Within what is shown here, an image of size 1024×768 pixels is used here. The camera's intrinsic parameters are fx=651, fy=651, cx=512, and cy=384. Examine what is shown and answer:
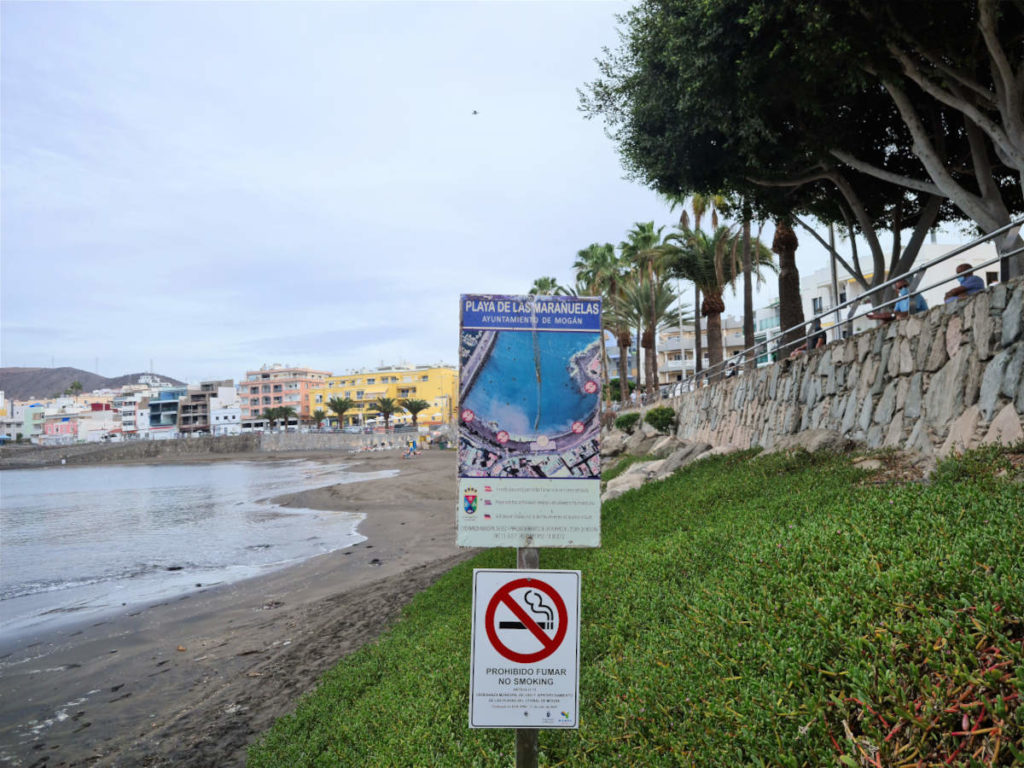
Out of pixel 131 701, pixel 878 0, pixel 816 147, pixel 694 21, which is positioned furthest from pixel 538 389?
pixel 816 147

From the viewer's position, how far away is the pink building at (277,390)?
14662cm

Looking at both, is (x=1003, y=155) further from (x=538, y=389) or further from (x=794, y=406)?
(x=538, y=389)

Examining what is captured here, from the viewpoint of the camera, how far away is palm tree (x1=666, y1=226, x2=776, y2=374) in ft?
103

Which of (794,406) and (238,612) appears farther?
(794,406)

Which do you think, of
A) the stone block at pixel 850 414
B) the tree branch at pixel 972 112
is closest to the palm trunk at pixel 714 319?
the stone block at pixel 850 414

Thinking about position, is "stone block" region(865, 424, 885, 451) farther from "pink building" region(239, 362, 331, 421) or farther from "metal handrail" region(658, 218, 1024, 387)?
"pink building" region(239, 362, 331, 421)

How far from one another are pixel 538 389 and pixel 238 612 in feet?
39.9

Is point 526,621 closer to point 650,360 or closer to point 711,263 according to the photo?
point 711,263

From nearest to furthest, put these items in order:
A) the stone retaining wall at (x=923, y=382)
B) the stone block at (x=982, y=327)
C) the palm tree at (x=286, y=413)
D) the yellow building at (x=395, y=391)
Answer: the stone retaining wall at (x=923, y=382)
the stone block at (x=982, y=327)
the palm tree at (x=286, y=413)
the yellow building at (x=395, y=391)

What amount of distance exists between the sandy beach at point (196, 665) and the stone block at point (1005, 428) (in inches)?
316

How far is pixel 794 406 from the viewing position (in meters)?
13.8

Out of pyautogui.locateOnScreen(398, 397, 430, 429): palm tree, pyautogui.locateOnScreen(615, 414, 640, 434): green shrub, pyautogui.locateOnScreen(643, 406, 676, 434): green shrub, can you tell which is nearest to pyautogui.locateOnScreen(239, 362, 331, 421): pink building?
pyautogui.locateOnScreen(398, 397, 430, 429): palm tree

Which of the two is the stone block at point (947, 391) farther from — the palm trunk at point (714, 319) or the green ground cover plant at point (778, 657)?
the palm trunk at point (714, 319)

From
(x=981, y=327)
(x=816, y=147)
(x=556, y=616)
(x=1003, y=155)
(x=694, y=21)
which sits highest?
(x=694, y=21)
